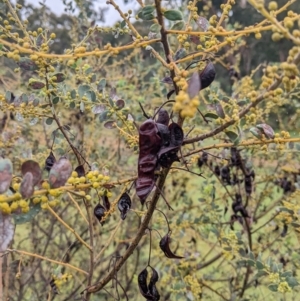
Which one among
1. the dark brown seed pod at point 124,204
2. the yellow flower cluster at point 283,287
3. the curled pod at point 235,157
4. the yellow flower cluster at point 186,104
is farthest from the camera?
the curled pod at point 235,157

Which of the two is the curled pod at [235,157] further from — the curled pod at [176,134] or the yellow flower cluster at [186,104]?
the yellow flower cluster at [186,104]

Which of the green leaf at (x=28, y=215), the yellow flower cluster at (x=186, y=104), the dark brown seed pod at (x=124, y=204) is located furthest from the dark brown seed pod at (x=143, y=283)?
the yellow flower cluster at (x=186, y=104)

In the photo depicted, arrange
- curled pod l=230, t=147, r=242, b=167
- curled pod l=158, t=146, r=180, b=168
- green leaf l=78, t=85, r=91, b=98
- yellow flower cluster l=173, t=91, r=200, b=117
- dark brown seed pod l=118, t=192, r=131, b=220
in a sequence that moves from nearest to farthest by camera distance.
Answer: yellow flower cluster l=173, t=91, r=200, b=117
curled pod l=158, t=146, r=180, b=168
dark brown seed pod l=118, t=192, r=131, b=220
green leaf l=78, t=85, r=91, b=98
curled pod l=230, t=147, r=242, b=167

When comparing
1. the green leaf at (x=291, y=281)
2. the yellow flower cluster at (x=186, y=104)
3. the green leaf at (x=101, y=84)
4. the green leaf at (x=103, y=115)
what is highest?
the green leaf at (x=101, y=84)

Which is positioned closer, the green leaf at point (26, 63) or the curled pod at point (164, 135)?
the curled pod at point (164, 135)

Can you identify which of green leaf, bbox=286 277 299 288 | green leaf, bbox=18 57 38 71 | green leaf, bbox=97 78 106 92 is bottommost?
green leaf, bbox=286 277 299 288

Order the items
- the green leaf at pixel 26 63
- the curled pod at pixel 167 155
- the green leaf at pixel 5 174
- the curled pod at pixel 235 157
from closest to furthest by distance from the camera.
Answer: the green leaf at pixel 5 174, the curled pod at pixel 167 155, the green leaf at pixel 26 63, the curled pod at pixel 235 157

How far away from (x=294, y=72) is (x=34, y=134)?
3.42m

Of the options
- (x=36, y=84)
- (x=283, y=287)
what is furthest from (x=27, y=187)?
(x=283, y=287)

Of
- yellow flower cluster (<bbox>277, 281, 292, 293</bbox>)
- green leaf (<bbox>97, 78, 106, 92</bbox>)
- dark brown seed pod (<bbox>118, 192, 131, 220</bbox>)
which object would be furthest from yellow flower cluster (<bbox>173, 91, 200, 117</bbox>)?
yellow flower cluster (<bbox>277, 281, 292, 293</bbox>)

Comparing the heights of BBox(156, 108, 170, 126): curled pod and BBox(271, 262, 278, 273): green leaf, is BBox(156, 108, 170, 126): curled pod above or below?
above

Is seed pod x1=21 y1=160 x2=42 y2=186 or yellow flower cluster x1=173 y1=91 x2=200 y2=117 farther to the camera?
seed pod x1=21 y1=160 x2=42 y2=186

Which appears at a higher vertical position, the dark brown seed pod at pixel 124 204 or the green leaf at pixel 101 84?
the green leaf at pixel 101 84

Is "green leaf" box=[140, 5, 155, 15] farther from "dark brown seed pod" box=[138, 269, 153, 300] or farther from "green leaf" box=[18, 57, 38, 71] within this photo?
"dark brown seed pod" box=[138, 269, 153, 300]
